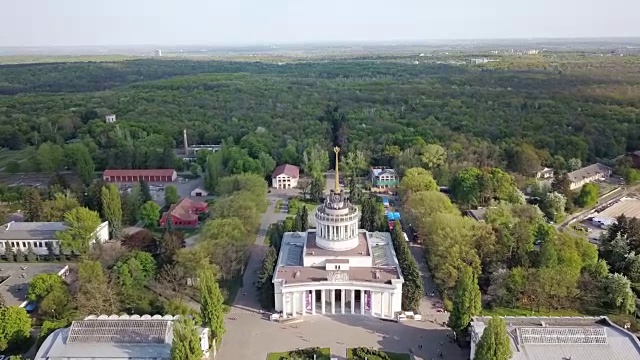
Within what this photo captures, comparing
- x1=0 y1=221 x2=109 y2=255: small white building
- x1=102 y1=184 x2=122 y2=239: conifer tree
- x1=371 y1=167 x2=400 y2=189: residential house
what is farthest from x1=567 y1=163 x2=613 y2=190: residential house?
x1=0 y1=221 x2=109 y2=255: small white building

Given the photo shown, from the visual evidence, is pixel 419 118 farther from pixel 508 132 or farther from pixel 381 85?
pixel 381 85

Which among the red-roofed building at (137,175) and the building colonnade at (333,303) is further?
the red-roofed building at (137,175)

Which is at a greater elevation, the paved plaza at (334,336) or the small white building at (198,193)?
the small white building at (198,193)

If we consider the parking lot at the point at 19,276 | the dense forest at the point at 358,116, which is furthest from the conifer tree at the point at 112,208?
the dense forest at the point at 358,116

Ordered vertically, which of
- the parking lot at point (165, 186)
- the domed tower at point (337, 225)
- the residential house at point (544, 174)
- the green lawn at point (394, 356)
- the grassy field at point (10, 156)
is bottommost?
the green lawn at point (394, 356)

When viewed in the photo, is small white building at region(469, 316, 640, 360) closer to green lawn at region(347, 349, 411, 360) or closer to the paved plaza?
the paved plaza

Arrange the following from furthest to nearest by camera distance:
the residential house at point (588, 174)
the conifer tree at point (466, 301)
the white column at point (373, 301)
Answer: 1. the residential house at point (588, 174)
2. the white column at point (373, 301)
3. the conifer tree at point (466, 301)

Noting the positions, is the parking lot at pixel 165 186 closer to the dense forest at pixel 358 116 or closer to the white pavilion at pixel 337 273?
the dense forest at pixel 358 116

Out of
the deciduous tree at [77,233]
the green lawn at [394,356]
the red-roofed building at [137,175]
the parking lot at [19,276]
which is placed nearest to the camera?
the green lawn at [394,356]
